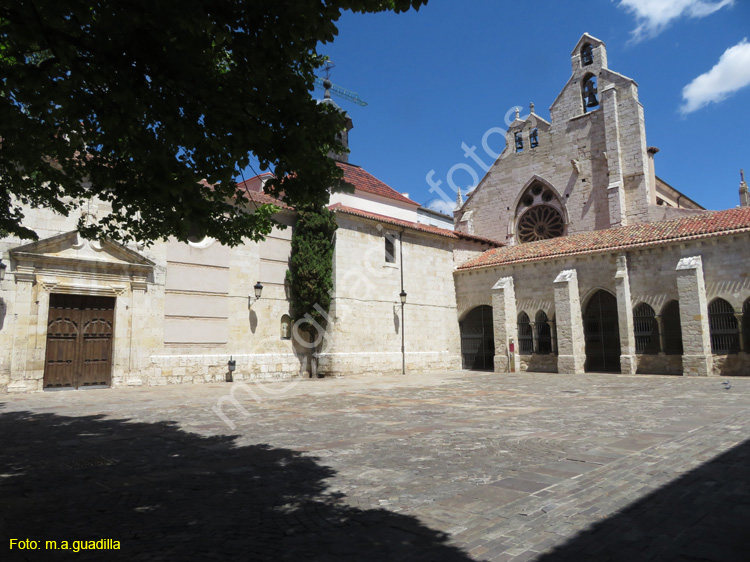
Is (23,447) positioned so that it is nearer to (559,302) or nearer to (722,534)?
(722,534)

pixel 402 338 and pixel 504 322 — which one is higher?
pixel 504 322

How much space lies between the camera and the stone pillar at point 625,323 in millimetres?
19234

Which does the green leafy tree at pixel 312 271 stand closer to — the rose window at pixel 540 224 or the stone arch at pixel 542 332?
the stone arch at pixel 542 332

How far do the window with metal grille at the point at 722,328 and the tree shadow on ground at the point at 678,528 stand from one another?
15.9m

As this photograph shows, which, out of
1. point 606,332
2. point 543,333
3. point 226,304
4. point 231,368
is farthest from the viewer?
point 543,333

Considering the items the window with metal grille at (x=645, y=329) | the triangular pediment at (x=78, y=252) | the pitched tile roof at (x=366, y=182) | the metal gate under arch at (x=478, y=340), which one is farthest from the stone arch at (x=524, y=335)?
the triangular pediment at (x=78, y=252)

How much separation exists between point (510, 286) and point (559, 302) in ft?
9.13

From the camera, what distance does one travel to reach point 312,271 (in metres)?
19.6

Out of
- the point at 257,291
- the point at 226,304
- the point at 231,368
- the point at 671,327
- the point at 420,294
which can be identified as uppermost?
the point at 420,294

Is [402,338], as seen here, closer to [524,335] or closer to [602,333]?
[524,335]

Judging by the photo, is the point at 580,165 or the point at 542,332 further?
the point at 580,165

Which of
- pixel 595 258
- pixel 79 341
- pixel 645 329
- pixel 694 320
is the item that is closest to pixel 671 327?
pixel 645 329

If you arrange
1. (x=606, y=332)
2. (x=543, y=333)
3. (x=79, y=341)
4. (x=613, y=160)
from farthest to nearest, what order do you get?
(x=613, y=160)
(x=543, y=333)
(x=606, y=332)
(x=79, y=341)

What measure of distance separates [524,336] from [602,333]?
3412 millimetres
